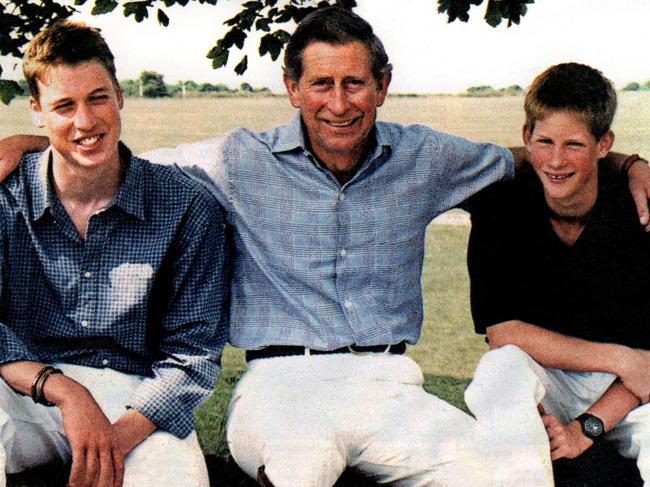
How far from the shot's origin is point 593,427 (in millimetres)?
3102

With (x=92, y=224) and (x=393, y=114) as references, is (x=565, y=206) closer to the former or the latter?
(x=92, y=224)

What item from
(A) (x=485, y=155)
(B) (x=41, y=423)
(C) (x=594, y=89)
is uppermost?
(C) (x=594, y=89)

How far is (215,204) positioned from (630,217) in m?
1.66

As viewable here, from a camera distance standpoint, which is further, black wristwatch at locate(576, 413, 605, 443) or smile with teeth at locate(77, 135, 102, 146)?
black wristwatch at locate(576, 413, 605, 443)

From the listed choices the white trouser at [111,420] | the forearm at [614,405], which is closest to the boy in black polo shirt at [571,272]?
the forearm at [614,405]

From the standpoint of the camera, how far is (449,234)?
45.5 ft

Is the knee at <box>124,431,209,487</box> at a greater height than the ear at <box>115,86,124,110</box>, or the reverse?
the ear at <box>115,86,124,110</box>

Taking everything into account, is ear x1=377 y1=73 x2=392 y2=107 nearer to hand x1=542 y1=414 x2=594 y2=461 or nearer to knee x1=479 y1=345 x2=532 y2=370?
knee x1=479 y1=345 x2=532 y2=370

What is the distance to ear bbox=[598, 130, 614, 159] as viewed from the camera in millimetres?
3338

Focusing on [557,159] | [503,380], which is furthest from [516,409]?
[557,159]

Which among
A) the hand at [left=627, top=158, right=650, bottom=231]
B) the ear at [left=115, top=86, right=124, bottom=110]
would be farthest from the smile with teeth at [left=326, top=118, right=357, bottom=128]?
the hand at [left=627, top=158, right=650, bottom=231]

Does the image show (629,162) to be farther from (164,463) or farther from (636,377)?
(164,463)

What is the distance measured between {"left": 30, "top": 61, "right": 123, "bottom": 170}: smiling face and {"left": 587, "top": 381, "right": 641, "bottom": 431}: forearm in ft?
6.71

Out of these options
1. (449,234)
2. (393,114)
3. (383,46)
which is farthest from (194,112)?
(383,46)
